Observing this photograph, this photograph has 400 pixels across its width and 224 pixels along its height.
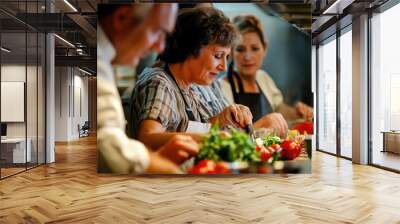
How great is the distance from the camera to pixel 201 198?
5.00 meters

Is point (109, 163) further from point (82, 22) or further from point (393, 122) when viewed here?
point (393, 122)

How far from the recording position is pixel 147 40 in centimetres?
603

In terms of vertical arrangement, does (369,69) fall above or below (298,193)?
above

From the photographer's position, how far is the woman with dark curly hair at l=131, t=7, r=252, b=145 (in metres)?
5.96

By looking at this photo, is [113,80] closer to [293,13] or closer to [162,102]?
[162,102]

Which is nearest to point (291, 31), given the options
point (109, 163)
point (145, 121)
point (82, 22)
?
point (145, 121)

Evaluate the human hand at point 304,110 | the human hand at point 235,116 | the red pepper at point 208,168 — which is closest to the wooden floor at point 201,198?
the red pepper at point 208,168

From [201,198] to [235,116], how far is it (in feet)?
5.38

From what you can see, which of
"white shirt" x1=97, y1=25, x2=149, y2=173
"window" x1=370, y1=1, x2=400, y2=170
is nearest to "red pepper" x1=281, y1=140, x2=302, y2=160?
"white shirt" x1=97, y1=25, x2=149, y2=173

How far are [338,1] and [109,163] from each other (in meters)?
4.46

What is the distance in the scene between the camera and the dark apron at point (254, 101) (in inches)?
246

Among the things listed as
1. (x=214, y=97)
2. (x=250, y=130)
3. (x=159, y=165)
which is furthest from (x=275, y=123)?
(x=159, y=165)

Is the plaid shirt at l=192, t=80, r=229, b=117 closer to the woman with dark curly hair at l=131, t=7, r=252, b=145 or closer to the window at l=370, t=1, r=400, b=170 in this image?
the woman with dark curly hair at l=131, t=7, r=252, b=145

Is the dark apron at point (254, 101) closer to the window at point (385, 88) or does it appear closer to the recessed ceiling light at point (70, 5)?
the window at point (385, 88)
